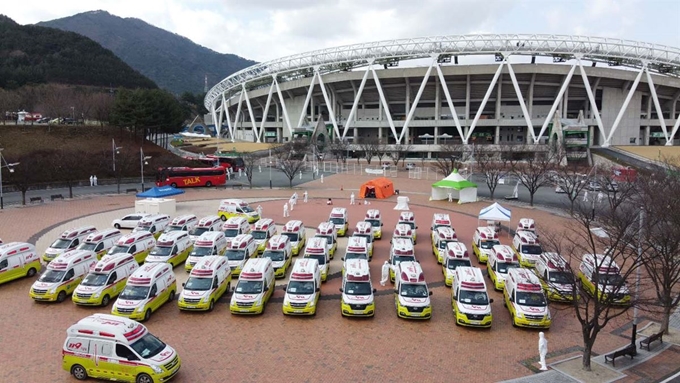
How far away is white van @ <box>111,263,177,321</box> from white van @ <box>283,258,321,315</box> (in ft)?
14.5

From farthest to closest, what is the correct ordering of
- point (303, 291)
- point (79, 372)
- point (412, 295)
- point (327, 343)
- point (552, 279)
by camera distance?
point (552, 279) → point (303, 291) → point (412, 295) → point (327, 343) → point (79, 372)

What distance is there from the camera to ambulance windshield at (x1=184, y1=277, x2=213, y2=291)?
1623 centimetres

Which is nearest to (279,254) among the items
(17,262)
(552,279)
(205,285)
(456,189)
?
(205,285)

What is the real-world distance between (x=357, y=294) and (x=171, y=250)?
9830mm

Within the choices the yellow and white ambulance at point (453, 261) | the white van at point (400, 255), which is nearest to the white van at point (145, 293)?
the white van at point (400, 255)

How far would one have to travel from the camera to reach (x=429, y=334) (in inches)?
567

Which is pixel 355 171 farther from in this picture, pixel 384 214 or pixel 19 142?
pixel 19 142

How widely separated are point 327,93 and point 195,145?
3179 cm

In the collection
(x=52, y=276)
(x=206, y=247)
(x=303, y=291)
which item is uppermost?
(x=206, y=247)

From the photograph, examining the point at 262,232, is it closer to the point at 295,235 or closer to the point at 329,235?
the point at 295,235

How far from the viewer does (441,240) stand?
74.3ft

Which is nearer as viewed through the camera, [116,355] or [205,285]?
[116,355]

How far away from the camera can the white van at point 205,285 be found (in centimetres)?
1580

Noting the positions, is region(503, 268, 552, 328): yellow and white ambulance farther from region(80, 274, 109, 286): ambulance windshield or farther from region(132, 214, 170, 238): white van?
region(132, 214, 170, 238): white van
